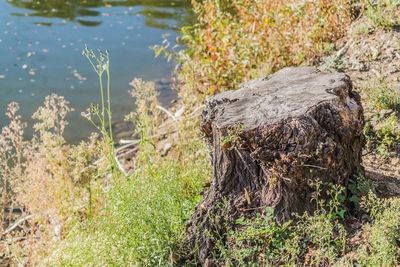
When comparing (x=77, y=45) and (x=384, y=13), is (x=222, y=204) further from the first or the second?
(x=77, y=45)

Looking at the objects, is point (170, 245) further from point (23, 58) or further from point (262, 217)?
point (23, 58)

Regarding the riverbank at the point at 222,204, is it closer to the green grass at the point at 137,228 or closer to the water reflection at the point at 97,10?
the green grass at the point at 137,228

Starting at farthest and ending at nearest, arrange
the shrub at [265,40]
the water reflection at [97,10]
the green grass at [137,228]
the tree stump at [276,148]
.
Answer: the water reflection at [97,10] → the shrub at [265,40] → the green grass at [137,228] → the tree stump at [276,148]

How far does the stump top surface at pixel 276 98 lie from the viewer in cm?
355

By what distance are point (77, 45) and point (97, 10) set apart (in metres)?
2.35

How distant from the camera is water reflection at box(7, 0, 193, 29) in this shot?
12055mm

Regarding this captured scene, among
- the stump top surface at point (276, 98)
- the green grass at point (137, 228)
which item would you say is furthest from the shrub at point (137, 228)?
the stump top surface at point (276, 98)

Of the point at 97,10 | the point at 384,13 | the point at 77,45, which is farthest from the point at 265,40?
the point at 97,10

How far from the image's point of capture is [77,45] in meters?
10.8

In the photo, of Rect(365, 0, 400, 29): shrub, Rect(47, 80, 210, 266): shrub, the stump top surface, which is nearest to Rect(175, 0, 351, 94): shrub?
Rect(365, 0, 400, 29): shrub

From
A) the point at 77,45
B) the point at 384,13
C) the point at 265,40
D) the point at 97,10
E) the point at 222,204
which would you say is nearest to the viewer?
the point at 222,204

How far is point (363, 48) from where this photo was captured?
636cm

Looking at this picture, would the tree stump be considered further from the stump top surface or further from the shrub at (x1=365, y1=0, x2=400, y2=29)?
the shrub at (x1=365, y1=0, x2=400, y2=29)

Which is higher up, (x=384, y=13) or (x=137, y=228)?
(x=384, y=13)
